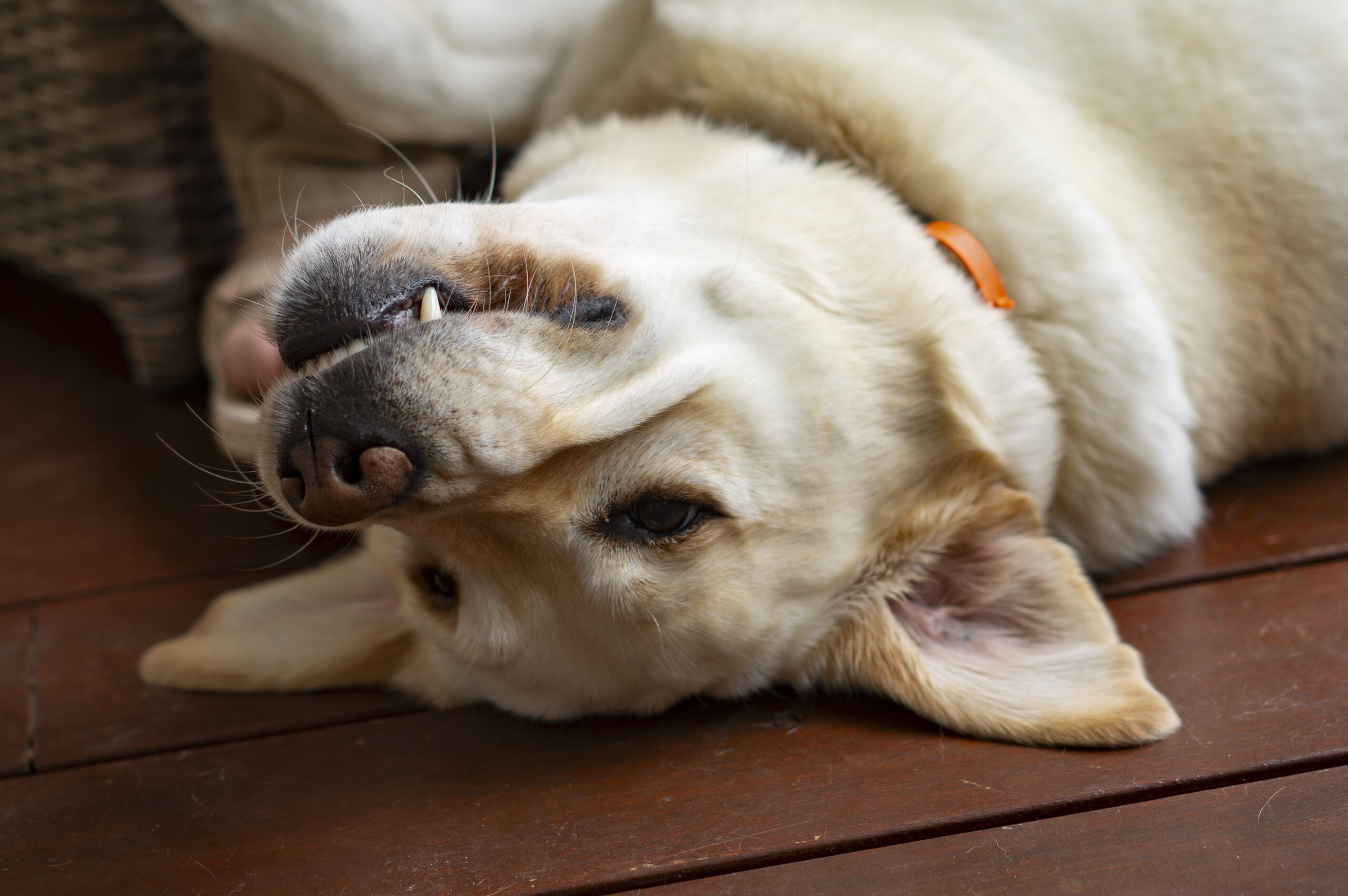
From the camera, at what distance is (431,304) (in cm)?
141

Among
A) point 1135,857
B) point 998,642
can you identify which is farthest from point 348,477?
point 1135,857

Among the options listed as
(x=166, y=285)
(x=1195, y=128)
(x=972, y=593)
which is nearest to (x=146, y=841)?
(x=972, y=593)

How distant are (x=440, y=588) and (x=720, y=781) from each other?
1.69 feet

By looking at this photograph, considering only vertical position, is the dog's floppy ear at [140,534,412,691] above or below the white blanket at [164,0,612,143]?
below

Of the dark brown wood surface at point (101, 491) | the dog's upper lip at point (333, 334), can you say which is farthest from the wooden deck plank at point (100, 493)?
the dog's upper lip at point (333, 334)

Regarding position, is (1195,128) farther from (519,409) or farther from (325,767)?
(325,767)

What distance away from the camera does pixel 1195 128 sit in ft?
6.25

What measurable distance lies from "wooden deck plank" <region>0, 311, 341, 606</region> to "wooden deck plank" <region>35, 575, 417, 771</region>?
0.15 metres

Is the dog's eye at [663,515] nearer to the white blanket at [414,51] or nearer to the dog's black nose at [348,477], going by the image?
the dog's black nose at [348,477]

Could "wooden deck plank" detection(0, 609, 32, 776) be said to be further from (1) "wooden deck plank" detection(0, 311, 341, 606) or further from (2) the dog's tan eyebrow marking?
(2) the dog's tan eyebrow marking

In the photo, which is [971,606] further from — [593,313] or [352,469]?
[352,469]

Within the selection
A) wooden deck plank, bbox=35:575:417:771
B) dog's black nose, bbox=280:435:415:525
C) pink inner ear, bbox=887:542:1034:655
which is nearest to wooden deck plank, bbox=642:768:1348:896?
pink inner ear, bbox=887:542:1034:655

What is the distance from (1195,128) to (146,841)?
6.92 feet

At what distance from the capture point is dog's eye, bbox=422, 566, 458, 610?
5.22 ft
